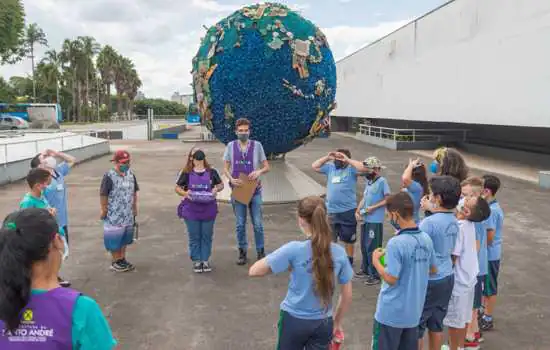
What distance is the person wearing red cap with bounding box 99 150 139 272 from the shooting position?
202 inches

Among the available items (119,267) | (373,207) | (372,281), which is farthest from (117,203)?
(372,281)

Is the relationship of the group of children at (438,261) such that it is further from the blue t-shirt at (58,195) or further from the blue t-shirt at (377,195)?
the blue t-shirt at (58,195)

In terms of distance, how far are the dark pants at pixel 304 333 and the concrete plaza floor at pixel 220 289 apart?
1.21 m

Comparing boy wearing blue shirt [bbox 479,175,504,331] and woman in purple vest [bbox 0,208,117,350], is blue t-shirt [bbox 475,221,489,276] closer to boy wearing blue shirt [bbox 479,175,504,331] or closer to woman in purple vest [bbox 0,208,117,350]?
boy wearing blue shirt [bbox 479,175,504,331]

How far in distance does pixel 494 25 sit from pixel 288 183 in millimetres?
10642

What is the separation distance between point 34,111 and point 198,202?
4339 cm

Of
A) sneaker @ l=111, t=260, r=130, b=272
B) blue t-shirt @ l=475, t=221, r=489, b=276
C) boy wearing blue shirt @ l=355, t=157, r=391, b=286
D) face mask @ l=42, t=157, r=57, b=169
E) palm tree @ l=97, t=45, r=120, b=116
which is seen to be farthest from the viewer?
palm tree @ l=97, t=45, r=120, b=116

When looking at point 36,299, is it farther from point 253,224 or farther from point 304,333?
point 253,224

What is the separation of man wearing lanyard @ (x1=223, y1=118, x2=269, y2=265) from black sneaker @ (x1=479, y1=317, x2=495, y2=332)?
2.64 m

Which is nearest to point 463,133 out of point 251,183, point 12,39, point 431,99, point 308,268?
point 431,99

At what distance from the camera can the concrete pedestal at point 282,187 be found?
8.94 metres

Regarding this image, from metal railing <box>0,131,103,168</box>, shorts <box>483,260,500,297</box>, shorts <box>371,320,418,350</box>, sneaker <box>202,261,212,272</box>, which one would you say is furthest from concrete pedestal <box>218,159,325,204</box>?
metal railing <box>0,131,103,168</box>

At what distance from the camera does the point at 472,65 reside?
1662 centimetres

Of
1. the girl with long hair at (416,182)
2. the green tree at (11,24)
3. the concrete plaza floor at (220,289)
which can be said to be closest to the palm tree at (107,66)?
the green tree at (11,24)
